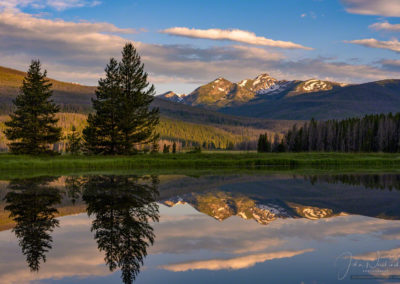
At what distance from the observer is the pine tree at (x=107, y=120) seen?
2208 inches

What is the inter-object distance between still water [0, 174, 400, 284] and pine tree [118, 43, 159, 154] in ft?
111

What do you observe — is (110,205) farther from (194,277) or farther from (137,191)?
(194,277)

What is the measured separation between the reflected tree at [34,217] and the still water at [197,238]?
0.04 metres

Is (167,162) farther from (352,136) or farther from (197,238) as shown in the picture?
(352,136)

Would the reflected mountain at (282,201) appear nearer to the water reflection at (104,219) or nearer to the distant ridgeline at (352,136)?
the water reflection at (104,219)

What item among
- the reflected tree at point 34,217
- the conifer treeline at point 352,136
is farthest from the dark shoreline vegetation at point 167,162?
the conifer treeline at point 352,136

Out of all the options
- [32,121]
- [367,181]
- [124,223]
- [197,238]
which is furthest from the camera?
[32,121]

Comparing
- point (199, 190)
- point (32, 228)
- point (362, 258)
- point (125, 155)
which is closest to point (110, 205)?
point (32, 228)

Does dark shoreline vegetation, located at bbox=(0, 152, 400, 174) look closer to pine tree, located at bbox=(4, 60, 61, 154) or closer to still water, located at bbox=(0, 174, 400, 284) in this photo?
pine tree, located at bbox=(4, 60, 61, 154)

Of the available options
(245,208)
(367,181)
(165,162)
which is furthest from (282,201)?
(165,162)

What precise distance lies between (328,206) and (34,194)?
16.3 m

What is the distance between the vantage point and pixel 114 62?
57.6 meters

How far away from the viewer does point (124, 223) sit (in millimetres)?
15453

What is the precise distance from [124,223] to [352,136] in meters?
131
